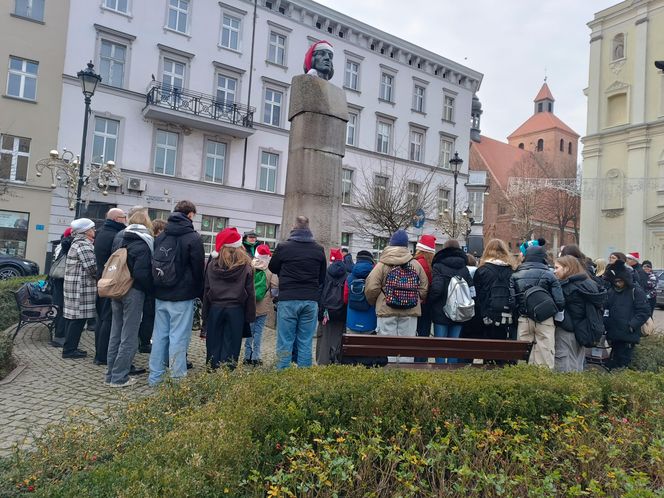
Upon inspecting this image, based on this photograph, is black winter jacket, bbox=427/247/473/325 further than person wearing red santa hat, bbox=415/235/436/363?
No

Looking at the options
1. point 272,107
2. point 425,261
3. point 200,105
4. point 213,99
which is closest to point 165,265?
point 425,261

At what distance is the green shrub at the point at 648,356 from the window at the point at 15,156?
2328 cm

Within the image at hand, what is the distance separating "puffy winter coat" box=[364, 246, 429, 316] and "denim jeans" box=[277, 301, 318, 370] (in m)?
0.72

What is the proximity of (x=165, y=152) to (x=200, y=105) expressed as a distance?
3.05 meters

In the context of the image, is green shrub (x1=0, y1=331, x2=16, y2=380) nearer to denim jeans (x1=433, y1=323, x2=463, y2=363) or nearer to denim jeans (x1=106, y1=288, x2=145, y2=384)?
denim jeans (x1=106, y1=288, x2=145, y2=384)

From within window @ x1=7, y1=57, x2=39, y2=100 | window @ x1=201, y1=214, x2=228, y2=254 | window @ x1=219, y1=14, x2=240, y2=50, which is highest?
window @ x1=219, y1=14, x2=240, y2=50

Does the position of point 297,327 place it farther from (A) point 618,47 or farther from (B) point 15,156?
(A) point 618,47

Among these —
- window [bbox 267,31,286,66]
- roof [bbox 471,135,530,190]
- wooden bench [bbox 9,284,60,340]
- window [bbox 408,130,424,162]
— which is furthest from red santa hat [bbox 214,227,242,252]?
roof [bbox 471,135,530,190]

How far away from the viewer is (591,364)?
759 cm

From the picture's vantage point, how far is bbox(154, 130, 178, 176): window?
24688 mm

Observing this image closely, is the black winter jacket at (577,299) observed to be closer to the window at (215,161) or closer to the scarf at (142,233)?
the scarf at (142,233)

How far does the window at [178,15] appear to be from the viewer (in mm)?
25281

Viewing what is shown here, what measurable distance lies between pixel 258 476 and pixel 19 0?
2685cm

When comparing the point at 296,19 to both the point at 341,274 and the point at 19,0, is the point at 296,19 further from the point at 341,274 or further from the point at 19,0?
the point at 341,274
